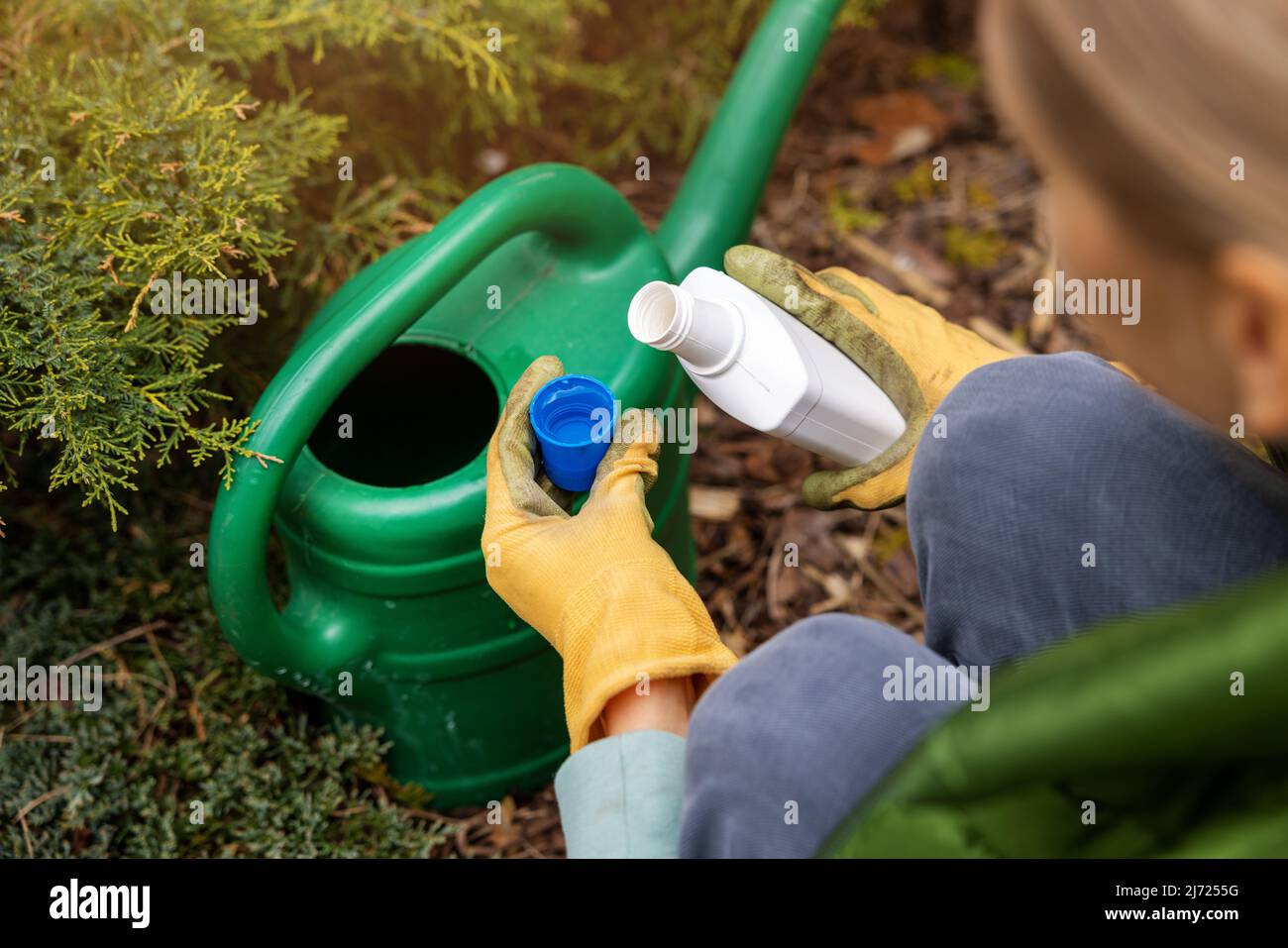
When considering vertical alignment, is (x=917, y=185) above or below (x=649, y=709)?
above

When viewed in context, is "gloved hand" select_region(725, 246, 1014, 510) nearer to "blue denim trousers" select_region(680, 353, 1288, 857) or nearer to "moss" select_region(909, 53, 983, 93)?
"blue denim trousers" select_region(680, 353, 1288, 857)

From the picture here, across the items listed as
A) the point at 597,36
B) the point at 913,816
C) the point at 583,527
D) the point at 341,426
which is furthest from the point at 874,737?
the point at 597,36

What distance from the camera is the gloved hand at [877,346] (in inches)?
48.3

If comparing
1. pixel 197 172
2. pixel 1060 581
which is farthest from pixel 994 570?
pixel 197 172

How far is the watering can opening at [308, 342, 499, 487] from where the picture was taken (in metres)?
1.43

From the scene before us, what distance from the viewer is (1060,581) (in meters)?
0.85

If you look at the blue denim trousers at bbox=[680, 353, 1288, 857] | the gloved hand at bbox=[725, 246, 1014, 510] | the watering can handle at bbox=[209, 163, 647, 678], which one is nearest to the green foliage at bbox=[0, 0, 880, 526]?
the watering can handle at bbox=[209, 163, 647, 678]

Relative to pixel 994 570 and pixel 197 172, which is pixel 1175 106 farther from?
pixel 197 172

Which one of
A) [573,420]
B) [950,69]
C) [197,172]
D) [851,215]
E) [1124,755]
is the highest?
[950,69]

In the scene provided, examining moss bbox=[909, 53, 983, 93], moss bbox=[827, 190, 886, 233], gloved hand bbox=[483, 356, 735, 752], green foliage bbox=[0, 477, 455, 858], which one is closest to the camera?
gloved hand bbox=[483, 356, 735, 752]

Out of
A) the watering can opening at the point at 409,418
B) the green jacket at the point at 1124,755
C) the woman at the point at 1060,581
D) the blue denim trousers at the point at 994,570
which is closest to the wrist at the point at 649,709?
the woman at the point at 1060,581

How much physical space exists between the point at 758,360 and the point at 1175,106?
2.05ft
